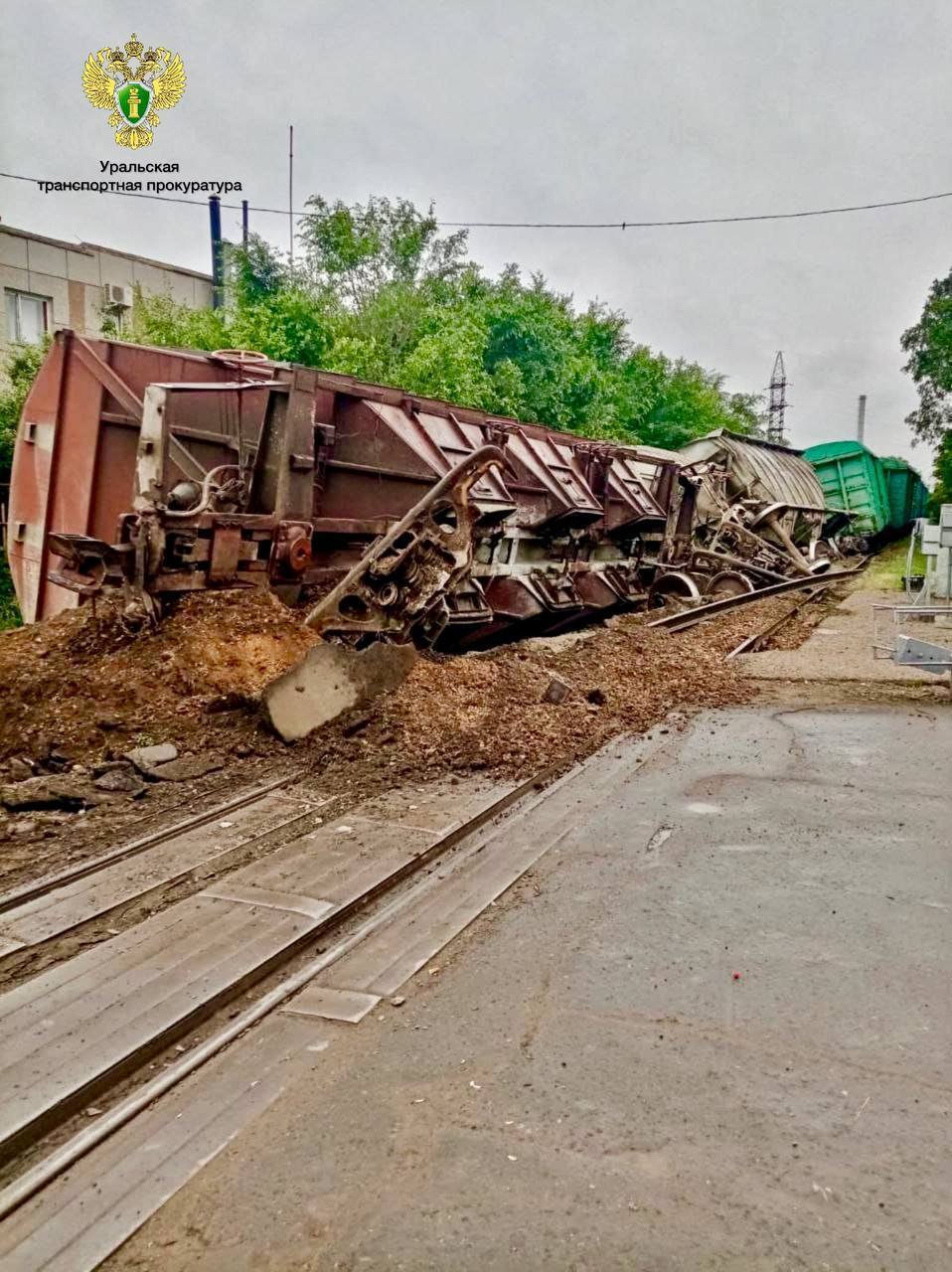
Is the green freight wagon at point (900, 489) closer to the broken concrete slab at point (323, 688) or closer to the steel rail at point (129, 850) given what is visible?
the broken concrete slab at point (323, 688)

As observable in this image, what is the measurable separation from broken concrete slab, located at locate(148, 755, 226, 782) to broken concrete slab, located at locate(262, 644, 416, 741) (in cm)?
52

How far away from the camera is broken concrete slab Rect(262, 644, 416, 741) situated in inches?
227

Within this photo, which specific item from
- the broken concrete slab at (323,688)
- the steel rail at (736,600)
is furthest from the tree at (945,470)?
the broken concrete slab at (323,688)

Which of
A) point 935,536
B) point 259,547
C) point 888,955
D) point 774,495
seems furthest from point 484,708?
point 774,495

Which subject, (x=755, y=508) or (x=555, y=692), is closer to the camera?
(x=555, y=692)

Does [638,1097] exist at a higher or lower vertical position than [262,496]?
lower

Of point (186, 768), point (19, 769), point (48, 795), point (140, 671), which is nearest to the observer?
point (48, 795)

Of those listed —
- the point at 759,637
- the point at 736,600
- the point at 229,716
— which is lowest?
the point at 229,716

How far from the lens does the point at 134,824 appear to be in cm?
446

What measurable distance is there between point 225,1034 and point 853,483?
28278mm

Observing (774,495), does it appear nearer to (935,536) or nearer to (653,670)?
(935,536)

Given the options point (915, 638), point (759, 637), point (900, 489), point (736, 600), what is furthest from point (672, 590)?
point (900, 489)

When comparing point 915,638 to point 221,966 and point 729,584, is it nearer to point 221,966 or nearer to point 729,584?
point 729,584

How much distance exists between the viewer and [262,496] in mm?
6973
